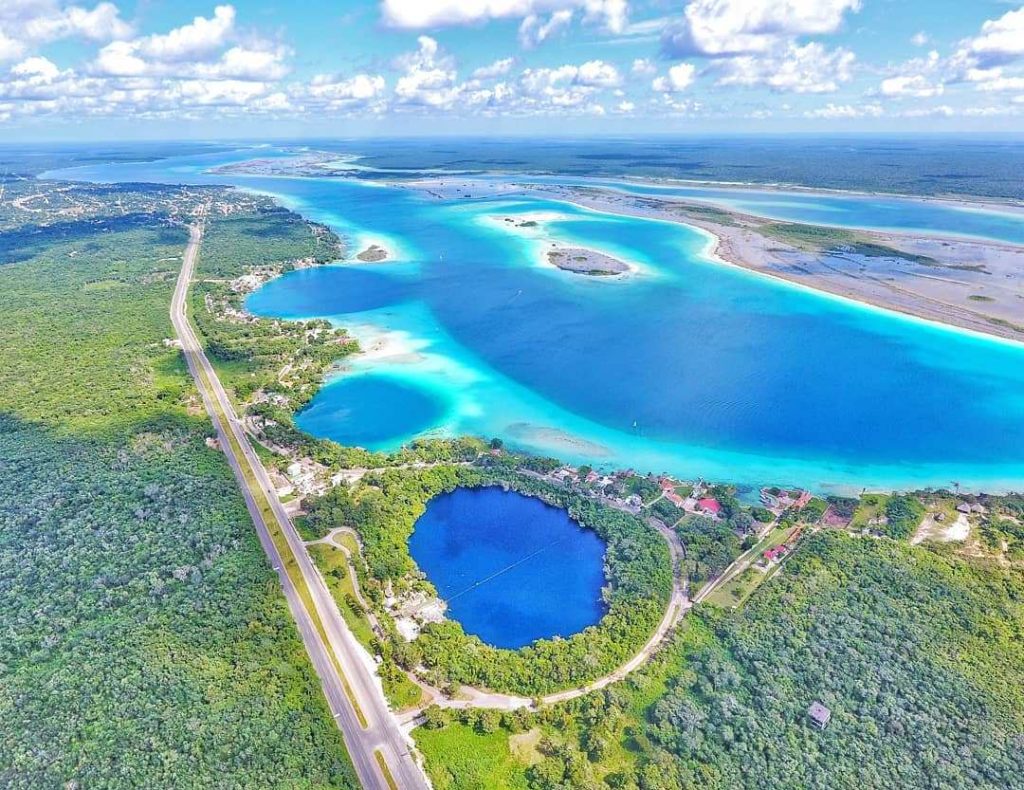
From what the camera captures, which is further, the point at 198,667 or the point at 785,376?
the point at 785,376

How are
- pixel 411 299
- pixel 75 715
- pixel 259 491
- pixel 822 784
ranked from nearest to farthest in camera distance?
1. pixel 822 784
2. pixel 75 715
3. pixel 259 491
4. pixel 411 299

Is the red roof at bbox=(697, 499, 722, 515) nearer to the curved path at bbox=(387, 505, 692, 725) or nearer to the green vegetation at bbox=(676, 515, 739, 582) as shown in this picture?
the green vegetation at bbox=(676, 515, 739, 582)

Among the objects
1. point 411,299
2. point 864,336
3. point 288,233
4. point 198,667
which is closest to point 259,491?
point 198,667

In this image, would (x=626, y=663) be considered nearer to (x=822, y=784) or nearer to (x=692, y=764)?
(x=692, y=764)

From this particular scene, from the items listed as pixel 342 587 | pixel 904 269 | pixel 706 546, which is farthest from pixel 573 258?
pixel 342 587

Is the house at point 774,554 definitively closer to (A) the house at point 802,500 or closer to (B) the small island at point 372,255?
(A) the house at point 802,500
